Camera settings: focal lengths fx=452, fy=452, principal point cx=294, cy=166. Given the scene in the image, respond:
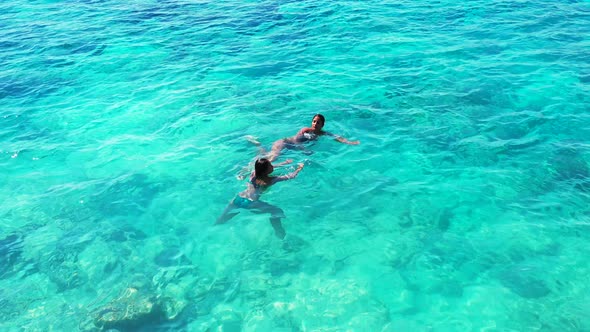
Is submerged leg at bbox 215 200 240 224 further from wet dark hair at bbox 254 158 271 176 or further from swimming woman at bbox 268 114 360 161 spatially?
swimming woman at bbox 268 114 360 161

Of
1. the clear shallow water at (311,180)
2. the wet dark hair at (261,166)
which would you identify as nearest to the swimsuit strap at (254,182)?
the wet dark hair at (261,166)

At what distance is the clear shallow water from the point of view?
8039mm

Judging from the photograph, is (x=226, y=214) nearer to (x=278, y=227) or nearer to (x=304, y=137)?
(x=278, y=227)

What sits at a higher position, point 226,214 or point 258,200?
point 258,200

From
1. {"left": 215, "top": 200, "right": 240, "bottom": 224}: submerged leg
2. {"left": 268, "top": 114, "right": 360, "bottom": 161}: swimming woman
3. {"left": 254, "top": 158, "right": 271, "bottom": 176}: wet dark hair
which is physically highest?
{"left": 254, "top": 158, "right": 271, "bottom": 176}: wet dark hair

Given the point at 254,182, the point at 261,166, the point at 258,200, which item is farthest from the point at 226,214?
the point at 261,166

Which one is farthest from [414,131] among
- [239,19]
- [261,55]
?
[239,19]

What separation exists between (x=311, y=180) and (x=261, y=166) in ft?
5.91

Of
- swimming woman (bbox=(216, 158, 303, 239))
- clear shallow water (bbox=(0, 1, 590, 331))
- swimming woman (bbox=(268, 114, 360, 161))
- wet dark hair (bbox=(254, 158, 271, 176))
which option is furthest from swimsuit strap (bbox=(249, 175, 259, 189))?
swimming woman (bbox=(268, 114, 360, 161))

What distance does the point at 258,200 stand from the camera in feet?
32.1

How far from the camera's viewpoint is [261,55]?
59.6ft

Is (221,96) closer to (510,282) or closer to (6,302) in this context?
(6,302)

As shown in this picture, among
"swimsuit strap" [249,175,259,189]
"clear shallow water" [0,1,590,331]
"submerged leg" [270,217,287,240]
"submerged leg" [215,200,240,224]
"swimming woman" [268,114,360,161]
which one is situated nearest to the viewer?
"clear shallow water" [0,1,590,331]

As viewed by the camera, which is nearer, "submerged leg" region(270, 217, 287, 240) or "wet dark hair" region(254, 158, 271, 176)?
"submerged leg" region(270, 217, 287, 240)
